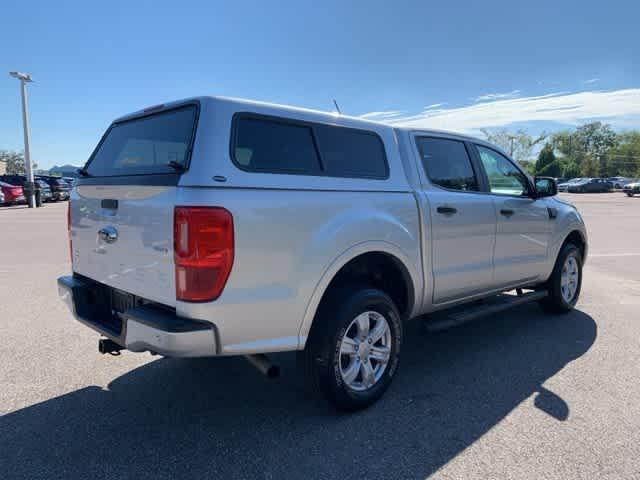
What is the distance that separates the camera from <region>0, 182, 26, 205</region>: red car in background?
79.0 ft

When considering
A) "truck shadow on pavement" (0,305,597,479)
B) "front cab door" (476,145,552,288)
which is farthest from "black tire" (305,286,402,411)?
"front cab door" (476,145,552,288)

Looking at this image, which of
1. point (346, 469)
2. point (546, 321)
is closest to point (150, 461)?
point (346, 469)

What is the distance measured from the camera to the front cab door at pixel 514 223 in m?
4.35

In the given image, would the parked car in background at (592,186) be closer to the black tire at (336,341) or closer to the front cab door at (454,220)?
the front cab door at (454,220)

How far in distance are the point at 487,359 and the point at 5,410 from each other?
3699mm

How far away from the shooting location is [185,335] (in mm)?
2391

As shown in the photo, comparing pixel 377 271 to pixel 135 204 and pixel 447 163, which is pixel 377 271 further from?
pixel 135 204

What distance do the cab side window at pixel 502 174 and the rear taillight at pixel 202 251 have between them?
287 centimetres

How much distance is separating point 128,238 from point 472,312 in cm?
287

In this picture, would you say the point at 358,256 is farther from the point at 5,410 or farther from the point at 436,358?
the point at 5,410

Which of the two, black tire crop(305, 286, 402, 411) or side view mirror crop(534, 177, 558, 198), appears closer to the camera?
black tire crop(305, 286, 402, 411)

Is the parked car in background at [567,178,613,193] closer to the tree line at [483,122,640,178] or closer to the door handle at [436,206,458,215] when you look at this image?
the tree line at [483,122,640,178]

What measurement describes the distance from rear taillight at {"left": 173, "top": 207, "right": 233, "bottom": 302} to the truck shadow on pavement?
0.98 metres

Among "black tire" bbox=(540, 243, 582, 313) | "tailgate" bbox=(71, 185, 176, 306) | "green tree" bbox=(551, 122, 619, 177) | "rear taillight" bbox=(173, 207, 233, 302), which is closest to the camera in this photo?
"rear taillight" bbox=(173, 207, 233, 302)
